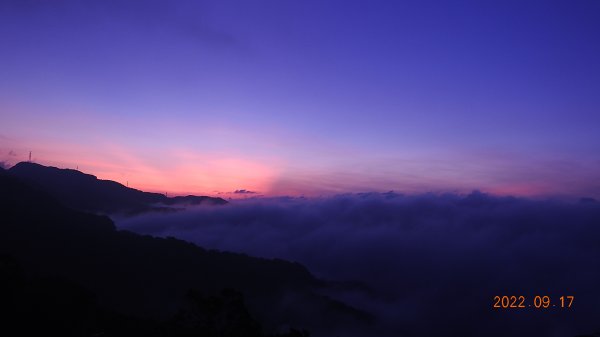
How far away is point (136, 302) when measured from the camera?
140750 millimetres

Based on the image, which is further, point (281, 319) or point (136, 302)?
point (281, 319)

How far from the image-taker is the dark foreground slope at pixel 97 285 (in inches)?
1510

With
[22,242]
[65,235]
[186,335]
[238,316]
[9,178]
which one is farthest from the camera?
[9,178]

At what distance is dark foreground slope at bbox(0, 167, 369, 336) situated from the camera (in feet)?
126

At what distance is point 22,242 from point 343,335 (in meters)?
143

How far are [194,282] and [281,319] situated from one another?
4330 centimetres

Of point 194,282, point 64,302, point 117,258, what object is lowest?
point 194,282

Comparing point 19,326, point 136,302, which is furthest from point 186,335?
point 136,302

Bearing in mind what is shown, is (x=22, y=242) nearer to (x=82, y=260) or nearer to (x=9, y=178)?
(x=82, y=260)

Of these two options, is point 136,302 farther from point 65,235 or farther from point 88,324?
point 88,324

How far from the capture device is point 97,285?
137750 mm

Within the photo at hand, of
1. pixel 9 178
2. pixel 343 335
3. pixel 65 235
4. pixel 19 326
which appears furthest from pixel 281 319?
pixel 19 326

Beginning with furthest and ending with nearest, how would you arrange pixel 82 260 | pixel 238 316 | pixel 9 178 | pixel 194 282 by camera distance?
pixel 9 178, pixel 194 282, pixel 82 260, pixel 238 316

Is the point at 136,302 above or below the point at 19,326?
below
